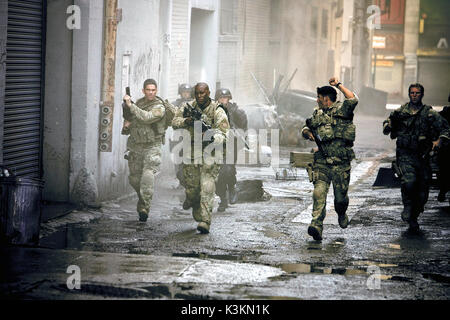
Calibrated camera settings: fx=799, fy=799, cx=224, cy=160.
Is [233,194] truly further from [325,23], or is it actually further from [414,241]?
[325,23]

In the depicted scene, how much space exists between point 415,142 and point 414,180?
46 cm

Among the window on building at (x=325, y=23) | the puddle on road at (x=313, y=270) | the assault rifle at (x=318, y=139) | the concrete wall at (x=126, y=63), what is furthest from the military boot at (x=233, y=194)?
the window on building at (x=325, y=23)

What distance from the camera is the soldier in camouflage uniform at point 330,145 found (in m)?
8.97

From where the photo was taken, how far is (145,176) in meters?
9.98

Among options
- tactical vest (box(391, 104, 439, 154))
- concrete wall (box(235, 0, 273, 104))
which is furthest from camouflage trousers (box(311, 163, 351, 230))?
concrete wall (box(235, 0, 273, 104))

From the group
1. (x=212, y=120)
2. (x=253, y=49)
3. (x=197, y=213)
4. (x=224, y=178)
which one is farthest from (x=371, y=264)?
(x=253, y=49)

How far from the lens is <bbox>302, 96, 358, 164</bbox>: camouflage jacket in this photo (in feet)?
29.5

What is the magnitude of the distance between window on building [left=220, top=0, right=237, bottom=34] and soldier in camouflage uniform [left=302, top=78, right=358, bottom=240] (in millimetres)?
11854

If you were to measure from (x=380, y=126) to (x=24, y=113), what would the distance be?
19.6 m

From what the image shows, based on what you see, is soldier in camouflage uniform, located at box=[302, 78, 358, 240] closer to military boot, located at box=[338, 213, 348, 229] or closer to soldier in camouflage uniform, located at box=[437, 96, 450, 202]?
military boot, located at box=[338, 213, 348, 229]

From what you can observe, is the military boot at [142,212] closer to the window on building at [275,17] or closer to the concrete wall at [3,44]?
the concrete wall at [3,44]

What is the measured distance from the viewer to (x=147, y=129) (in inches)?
395
